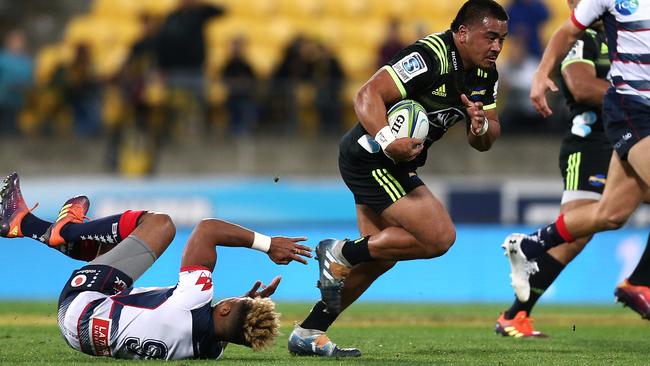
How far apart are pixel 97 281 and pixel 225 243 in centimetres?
80

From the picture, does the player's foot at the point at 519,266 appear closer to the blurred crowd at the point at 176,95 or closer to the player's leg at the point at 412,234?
the player's leg at the point at 412,234

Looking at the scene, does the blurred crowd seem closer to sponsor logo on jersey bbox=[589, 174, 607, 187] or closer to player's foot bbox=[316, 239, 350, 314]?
sponsor logo on jersey bbox=[589, 174, 607, 187]

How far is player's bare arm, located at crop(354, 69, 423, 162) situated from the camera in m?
7.23

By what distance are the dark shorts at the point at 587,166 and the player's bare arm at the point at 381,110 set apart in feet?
7.89

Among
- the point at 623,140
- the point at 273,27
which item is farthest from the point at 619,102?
the point at 273,27

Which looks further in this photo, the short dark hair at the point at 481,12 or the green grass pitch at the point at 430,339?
the short dark hair at the point at 481,12

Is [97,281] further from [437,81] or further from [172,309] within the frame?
[437,81]

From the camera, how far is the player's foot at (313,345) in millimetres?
7633

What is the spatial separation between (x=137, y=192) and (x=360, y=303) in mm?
3174

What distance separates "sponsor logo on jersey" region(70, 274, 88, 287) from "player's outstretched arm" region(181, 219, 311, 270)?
0.64m

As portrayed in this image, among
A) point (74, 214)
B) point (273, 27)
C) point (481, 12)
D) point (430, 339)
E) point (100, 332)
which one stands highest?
point (273, 27)

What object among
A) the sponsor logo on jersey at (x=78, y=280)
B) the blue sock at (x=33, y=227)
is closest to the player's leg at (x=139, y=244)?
the sponsor logo on jersey at (x=78, y=280)

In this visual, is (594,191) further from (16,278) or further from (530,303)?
(16,278)

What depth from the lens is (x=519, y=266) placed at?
9.05m
